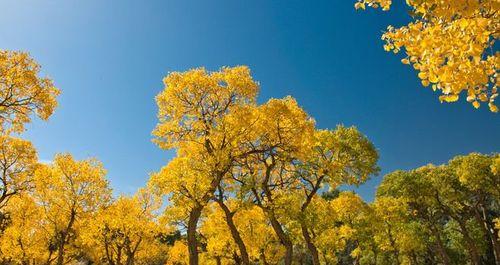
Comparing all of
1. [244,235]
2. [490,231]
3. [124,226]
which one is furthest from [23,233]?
[490,231]

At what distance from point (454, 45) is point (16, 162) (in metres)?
37.8

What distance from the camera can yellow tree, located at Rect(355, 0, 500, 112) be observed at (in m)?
5.36

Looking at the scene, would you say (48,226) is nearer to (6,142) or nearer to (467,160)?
(6,142)

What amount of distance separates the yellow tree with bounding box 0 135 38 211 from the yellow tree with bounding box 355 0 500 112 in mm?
36322

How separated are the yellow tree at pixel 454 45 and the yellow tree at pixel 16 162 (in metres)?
36.3

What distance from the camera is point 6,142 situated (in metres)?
35.3

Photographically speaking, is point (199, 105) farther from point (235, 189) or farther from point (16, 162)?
point (16, 162)

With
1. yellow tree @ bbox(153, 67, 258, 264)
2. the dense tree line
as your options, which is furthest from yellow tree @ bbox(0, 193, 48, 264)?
yellow tree @ bbox(153, 67, 258, 264)

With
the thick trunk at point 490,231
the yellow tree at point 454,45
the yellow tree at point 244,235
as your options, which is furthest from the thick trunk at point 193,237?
the thick trunk at point 490,231

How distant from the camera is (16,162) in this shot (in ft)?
115

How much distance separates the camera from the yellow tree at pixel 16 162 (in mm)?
34312

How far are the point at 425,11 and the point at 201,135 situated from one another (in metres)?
18.3

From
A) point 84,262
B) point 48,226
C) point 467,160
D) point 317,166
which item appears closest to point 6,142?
point 48,226

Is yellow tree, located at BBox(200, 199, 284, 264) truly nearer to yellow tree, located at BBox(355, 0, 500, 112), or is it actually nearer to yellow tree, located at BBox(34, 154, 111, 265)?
yellow tree, located at BBox(34, 154, 111, 265)
